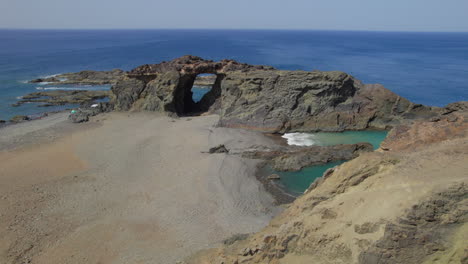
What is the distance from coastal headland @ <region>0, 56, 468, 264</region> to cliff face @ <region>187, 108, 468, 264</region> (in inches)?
1.2

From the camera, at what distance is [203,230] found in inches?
637

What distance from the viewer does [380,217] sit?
7848 mm

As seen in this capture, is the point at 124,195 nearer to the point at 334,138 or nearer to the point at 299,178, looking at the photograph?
the point at 299,178

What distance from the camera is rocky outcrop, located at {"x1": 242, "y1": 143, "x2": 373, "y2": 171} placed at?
24453 millimetres

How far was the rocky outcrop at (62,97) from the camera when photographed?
47.2 m

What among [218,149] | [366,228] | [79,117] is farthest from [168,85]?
[366,228]

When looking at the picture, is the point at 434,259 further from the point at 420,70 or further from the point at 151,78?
the point at 420,70

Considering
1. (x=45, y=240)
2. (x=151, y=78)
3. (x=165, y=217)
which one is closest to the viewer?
(x=45, y=240)

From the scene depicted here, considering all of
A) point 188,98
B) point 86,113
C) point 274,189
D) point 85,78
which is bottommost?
point 274,189

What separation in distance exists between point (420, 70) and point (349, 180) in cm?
7234

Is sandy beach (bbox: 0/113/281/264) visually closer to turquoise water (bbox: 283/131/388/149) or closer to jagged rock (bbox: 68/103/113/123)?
turquoise water (bbox: 283/131/388/149)

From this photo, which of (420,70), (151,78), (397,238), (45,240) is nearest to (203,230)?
(45,240)

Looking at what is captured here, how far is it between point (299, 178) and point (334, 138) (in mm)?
9718

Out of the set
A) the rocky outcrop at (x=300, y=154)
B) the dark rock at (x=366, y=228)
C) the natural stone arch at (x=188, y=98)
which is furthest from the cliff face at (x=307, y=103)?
the dark rock at (x=366, y=228)
